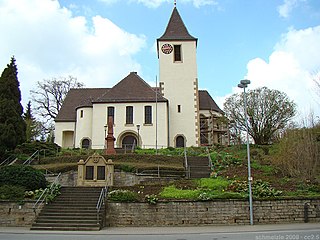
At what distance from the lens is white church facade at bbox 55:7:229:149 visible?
122ft

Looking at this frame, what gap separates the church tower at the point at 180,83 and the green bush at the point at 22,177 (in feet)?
68.3

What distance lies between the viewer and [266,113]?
35000 mm

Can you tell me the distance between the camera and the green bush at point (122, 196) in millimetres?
16641

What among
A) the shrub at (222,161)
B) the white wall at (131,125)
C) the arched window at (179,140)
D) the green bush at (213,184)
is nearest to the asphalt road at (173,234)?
the green bush at (213,184)

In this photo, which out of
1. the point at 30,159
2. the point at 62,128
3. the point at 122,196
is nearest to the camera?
the point at 122,196

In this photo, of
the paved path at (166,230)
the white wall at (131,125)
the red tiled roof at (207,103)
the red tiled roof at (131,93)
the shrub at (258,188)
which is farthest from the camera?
the red tiled roof at (207,103)

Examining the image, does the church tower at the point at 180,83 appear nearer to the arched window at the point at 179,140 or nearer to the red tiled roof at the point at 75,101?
the arched window at the point at 179,140

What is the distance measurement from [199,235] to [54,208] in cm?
771

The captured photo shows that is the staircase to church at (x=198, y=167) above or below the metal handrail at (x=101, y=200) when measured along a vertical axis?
above

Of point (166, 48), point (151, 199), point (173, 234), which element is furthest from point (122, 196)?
point (166, 48)

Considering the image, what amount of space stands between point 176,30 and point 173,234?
111ft

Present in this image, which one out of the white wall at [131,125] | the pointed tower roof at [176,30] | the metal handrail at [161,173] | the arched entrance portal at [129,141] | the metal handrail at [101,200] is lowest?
the metal handrail at [101,200]

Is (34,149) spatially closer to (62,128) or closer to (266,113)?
(62,128)

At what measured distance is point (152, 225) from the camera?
16.2 meters
